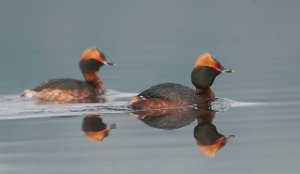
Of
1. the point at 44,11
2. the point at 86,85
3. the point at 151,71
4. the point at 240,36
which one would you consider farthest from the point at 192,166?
the point at 44,11

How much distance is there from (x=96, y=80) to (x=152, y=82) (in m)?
1.70

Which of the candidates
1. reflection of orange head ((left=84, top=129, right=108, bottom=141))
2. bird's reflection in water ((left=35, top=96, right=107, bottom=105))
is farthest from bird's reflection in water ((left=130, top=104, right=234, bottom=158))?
bird's reflection in water ((left=35, top=96, right=107, bottom=105))

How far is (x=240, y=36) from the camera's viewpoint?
42000 millimetres

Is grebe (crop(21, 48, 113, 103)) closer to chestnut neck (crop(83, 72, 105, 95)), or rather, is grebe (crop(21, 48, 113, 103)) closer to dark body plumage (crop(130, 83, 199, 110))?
chestnut neck (crop(83, 72, 105, 95))

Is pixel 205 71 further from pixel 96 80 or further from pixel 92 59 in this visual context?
pixel 92 59

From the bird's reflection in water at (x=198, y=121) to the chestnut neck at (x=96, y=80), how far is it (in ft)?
13.6

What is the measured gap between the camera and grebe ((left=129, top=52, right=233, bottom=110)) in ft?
67.3

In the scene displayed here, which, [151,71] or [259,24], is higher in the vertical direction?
[259,24]

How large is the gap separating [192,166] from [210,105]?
6.09 m

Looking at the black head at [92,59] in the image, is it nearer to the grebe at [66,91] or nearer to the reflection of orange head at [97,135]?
the grebe at [66,91]

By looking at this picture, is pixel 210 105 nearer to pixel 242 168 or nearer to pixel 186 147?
pixel 186 147

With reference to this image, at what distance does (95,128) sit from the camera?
Answer: 18891 mm

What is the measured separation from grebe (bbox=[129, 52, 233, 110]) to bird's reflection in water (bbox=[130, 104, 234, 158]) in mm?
145

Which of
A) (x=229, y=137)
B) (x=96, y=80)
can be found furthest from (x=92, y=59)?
(x=229, y=137)
